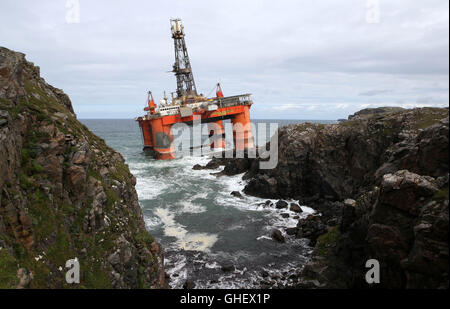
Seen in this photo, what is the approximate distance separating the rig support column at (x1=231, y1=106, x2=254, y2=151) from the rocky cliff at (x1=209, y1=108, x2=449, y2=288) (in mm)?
31082

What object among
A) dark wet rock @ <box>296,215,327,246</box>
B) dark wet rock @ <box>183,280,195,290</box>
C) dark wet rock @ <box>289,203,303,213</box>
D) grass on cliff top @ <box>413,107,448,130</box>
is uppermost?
grass on cliff top @ <box>413,107,448,130</box>

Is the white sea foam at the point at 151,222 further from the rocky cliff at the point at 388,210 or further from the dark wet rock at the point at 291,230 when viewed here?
the rocky cliff at the point at 388,210

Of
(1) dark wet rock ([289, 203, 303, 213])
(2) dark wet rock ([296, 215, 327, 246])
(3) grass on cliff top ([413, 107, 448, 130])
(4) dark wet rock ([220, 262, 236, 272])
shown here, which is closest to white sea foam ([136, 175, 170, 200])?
(1) dark wet rock ([289, 203, 303, 213])

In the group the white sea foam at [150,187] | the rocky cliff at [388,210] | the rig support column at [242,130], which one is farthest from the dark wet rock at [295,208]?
the rig support column at [242,130]

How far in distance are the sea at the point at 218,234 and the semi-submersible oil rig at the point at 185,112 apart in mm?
18118

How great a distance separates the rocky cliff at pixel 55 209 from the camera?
9.23 meters

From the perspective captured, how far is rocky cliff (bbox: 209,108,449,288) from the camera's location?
33.3 ft

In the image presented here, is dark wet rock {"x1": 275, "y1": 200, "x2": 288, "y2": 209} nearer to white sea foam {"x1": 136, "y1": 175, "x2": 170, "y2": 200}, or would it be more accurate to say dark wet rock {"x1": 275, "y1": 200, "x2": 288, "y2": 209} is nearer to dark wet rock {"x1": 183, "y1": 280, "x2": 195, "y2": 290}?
dark wet rock {"x1": 183, "y1": 280, "x2": 195, "y2": 290}

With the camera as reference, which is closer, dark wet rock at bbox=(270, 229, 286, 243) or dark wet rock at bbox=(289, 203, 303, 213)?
dark wet rock at bbox=(270, 229, 286, 243)

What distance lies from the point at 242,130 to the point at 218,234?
40.2 metres

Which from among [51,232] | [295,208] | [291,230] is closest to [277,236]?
[291,230]

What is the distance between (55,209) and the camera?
35.8 feet

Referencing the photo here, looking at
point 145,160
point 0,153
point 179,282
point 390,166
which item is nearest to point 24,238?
point 0,153

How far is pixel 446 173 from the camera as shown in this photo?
11.2 m
